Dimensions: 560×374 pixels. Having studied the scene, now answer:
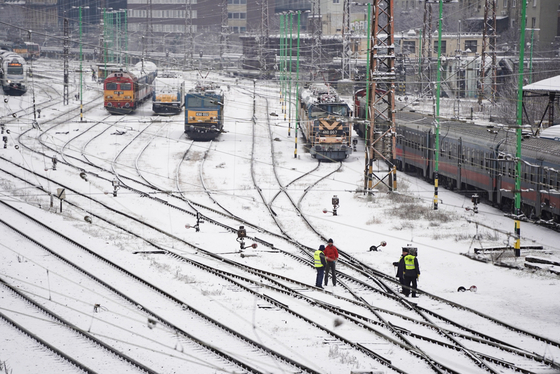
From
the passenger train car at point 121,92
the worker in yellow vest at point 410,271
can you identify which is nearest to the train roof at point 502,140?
the worker in yellow vest at point 410,271

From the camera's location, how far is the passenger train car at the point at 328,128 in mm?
43156

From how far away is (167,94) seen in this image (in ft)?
205

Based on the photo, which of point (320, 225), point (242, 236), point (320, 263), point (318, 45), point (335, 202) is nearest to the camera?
point (320, 263)

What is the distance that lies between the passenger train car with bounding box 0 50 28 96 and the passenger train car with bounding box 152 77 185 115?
15.4 m

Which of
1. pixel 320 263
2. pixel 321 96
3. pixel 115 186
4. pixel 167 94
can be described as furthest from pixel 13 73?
pixel 320 263

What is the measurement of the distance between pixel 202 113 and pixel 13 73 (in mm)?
30252

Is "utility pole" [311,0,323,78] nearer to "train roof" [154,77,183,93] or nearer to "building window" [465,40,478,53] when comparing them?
"building window" [465,40,478,53]

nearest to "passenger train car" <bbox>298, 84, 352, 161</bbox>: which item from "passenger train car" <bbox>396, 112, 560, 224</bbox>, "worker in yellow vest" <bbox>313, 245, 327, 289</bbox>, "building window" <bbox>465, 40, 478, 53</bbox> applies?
"passenger train car" <bbox>396, 112, 560, 224</bbox>

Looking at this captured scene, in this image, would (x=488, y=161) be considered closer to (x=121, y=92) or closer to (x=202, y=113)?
(x=202, y=113)

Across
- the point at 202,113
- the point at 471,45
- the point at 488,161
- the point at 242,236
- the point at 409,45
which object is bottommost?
the point at 242,236

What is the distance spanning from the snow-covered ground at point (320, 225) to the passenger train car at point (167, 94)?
1013 cm

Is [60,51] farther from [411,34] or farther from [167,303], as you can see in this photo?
[167,303]

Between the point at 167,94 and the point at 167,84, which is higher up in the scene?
the point at 167,84

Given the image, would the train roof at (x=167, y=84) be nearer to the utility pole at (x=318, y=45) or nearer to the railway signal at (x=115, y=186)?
the utility pole at (x=318, y=45)
